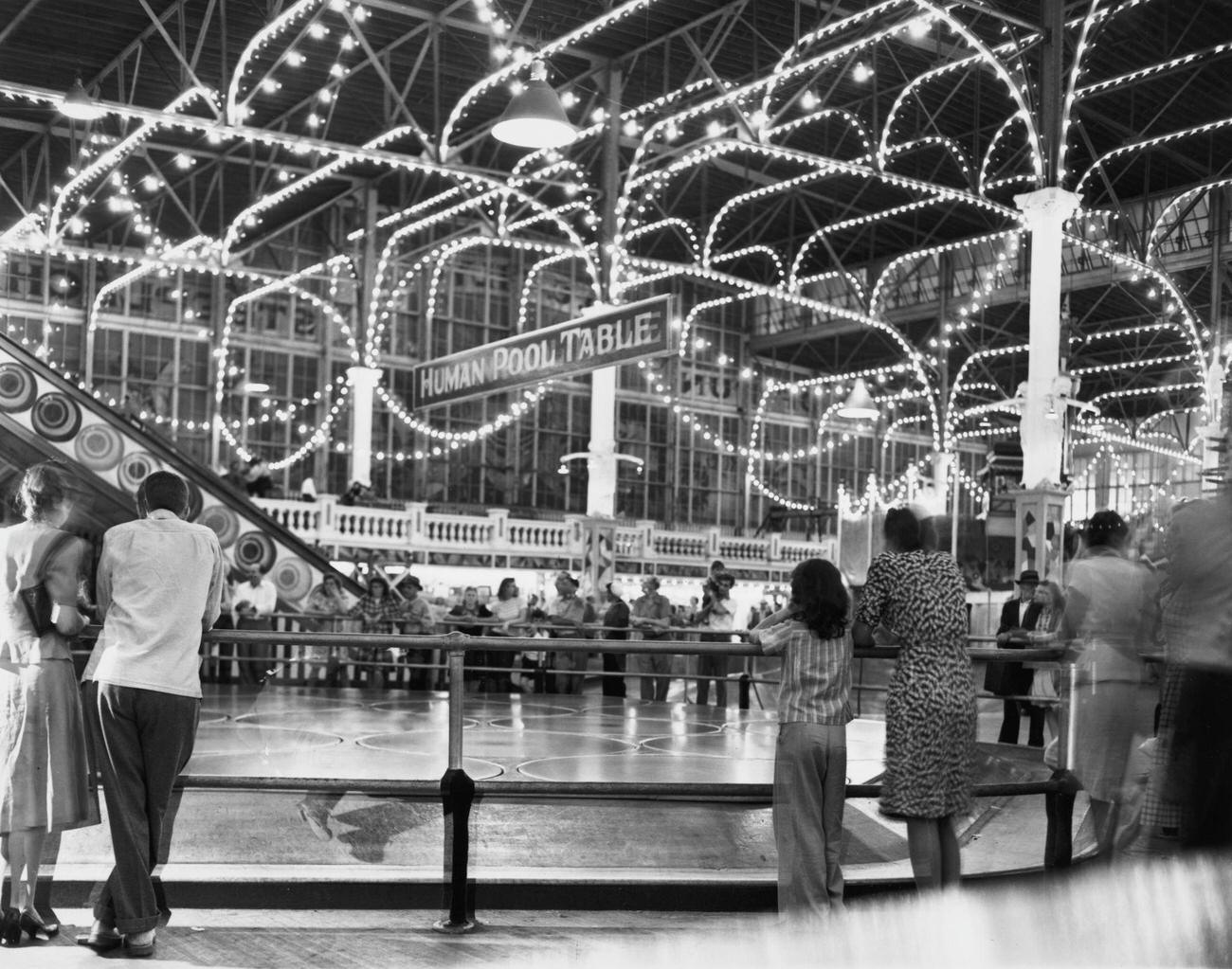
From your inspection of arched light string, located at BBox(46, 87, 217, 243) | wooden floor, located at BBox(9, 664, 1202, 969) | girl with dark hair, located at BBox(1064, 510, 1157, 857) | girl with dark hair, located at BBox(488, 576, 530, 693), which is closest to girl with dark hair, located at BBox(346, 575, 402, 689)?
girl with dark hair, located at BBox(488, 576, 530, 693)

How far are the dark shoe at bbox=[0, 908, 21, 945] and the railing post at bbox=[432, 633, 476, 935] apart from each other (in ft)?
4.63

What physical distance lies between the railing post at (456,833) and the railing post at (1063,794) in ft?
7.19

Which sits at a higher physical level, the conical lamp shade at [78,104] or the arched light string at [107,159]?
the arched light string at [107,159]

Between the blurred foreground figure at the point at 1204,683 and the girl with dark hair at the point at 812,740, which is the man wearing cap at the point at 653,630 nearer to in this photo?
the girl with dark hair at the point at 812,740

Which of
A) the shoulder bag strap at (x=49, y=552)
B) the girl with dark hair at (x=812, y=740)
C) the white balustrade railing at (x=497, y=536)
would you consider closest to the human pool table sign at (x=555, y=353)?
the white balustrade railing at (x=497, y=536)

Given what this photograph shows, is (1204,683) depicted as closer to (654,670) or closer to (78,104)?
(654,670)

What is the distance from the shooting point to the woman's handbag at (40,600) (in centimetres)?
489

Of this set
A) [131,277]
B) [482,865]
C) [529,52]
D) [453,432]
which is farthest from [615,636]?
[453,432]

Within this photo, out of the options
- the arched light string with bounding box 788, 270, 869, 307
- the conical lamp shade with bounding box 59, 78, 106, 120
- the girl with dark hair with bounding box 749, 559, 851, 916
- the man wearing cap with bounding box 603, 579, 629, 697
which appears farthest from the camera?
the arched light string with bounding box 788, 270, 869, 307

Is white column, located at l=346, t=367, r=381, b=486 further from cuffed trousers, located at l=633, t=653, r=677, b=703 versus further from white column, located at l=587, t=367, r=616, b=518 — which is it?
cuffed trousers, located at l=633, t=653, r=677, b=703

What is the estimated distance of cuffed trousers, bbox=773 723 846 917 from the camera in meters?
4.99

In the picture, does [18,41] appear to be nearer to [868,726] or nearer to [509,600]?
[509,600]

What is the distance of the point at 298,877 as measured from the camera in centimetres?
569

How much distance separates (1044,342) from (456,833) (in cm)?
1384
